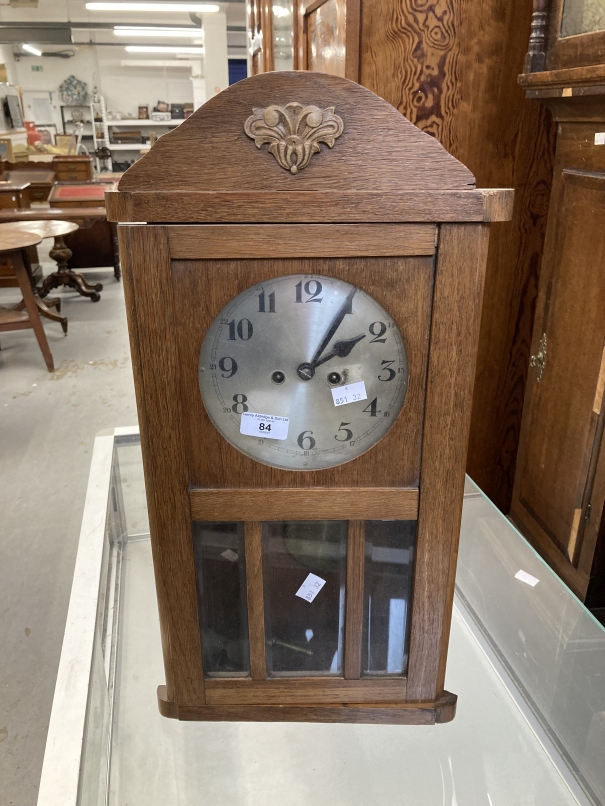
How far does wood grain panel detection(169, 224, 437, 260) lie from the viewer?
64cm

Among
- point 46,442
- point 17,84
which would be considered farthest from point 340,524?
point 17,84

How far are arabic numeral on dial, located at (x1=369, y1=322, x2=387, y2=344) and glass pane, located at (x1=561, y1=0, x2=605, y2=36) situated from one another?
95cm

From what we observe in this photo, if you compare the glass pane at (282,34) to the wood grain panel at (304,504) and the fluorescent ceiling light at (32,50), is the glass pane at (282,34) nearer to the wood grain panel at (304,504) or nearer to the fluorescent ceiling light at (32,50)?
the wood grain panel at (304,504)

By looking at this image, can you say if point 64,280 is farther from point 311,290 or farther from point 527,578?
point 311,290

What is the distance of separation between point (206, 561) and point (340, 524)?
6.6 inches

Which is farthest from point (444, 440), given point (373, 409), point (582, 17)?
point (582, 17)

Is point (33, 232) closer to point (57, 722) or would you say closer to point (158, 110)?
point (57, 722)

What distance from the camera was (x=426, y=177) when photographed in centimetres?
63

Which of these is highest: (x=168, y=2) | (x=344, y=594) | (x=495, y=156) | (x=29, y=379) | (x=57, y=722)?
(x=168, y=2)

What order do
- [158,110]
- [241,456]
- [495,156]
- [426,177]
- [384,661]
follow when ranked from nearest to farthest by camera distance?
[426,177], [241,456], [384,661], [495,156], [158,110]

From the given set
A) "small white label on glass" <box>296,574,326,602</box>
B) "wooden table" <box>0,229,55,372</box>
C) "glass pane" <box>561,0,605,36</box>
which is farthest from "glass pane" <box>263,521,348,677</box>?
"wooden table" <box>0,229,55,372</box>

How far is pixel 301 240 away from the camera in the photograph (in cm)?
65

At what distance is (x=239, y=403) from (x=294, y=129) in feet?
0.93

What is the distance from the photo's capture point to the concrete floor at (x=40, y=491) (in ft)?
5.18
